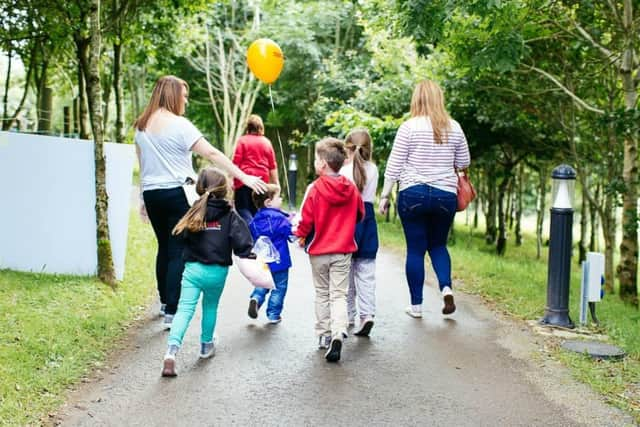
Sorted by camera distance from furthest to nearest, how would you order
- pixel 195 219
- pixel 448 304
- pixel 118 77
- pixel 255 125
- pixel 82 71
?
1. pixel 118 77
2. pixel 82 71
3. pixel 255 125
4. pixel 448 304
5. pixel 195 219

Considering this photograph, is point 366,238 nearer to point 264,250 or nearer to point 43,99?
point 264,250

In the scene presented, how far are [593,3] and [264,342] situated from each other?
6.97 m

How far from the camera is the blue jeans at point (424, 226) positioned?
21.8 feet

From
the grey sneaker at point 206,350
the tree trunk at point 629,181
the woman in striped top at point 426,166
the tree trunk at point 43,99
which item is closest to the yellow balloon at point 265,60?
the woman in striped top at point 426,166

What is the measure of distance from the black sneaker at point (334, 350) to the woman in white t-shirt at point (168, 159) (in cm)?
146

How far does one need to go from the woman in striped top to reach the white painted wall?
115 inches

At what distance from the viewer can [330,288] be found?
227 inches

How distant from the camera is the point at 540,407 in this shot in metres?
4.58

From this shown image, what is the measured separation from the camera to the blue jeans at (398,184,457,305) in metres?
6.65

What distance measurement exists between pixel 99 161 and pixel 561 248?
15.2 ft

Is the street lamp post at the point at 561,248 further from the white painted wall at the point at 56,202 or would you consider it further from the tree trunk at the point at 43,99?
the tree trunk at the point at 43,99

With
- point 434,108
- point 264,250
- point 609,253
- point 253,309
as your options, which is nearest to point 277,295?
point 253,309

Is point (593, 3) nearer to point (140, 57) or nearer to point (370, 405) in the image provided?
point (370, 405)

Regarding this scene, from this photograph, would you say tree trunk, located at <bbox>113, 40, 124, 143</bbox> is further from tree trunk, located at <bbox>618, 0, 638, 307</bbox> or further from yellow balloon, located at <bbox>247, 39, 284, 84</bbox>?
tree trunk, located at <bbox>618, 0, 638, 307</bbox>
